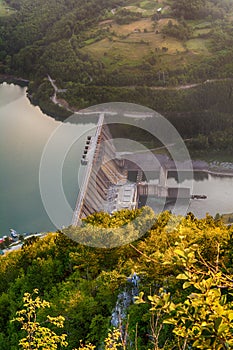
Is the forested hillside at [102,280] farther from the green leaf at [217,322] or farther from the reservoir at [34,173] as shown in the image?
the reservoir at [34,173]

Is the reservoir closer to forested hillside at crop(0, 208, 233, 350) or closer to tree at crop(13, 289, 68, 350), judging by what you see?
forested hillside at crop(0, 208, 233, 350)

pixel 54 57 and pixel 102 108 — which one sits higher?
pixel 54 57

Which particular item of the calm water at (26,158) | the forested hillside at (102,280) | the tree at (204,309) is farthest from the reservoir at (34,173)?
the tree at (204,309)

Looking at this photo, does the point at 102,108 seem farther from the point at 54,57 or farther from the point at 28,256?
the point at 28,256

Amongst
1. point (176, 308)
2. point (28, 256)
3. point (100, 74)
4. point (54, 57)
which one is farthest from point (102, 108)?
point (176, 308)

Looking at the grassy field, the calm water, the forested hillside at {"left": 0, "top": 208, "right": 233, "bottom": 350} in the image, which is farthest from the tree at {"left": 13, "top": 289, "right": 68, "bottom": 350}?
the grassy field

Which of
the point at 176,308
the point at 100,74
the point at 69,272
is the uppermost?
the point at 100,74
